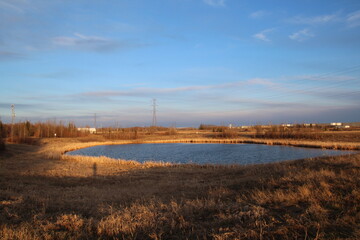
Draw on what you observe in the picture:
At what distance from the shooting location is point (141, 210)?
7.26 metres

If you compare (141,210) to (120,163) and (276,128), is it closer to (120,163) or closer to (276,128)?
(120,163)

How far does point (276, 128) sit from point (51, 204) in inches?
2302

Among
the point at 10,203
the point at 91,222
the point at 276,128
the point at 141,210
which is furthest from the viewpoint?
the point at 276,128

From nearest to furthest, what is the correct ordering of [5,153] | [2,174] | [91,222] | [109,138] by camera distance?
[91,222] < [2,174] < [5,153] < [109,138]

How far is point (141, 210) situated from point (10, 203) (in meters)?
4.32

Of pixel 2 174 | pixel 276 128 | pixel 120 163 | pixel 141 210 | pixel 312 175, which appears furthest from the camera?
pixel 276 128

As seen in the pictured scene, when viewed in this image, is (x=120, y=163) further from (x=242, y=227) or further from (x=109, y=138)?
(x=109, y=138)

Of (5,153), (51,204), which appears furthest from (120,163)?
(51,204)

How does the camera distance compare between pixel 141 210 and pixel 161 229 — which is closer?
pixel 161 229

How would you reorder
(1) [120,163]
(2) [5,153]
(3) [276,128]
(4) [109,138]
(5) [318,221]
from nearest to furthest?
(5) [318,221] → (1) [120,163] → (2) [5,153] → (3) [276,128] → (4) [109,138]

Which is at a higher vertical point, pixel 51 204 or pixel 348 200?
pixel 348 200

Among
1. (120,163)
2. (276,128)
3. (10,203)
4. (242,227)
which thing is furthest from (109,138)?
(242,227)

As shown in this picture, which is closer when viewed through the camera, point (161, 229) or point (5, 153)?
point (161, 229)

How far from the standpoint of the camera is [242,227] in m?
5.60
